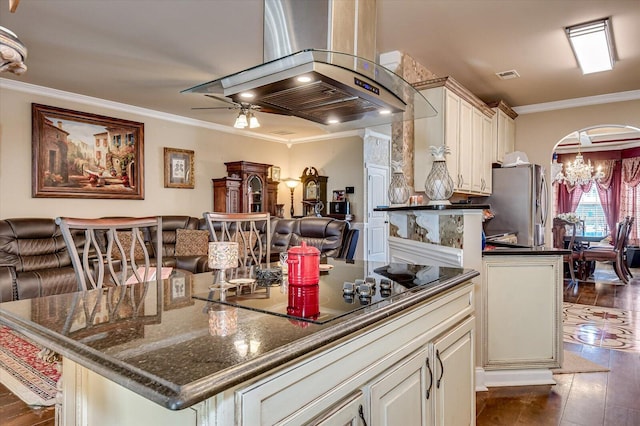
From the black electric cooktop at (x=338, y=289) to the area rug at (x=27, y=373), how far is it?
1.83 m

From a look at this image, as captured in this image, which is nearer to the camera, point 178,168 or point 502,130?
point 502,130

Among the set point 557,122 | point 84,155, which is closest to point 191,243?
point 84,155

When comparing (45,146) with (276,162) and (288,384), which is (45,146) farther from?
(288,384)

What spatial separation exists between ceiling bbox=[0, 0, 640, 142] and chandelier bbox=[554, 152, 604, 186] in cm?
382

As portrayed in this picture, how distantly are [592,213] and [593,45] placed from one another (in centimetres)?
751

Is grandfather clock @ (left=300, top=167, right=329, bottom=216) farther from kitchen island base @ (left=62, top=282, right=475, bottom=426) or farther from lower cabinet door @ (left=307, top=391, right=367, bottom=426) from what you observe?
lower cabinet door @ (left=307, top=391, right=367, bottom=426)

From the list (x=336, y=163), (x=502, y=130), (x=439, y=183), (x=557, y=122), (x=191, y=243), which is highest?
(x=557, y=122)

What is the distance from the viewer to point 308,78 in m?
1.58

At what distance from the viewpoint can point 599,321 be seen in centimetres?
415

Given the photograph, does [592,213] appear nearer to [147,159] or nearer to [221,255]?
[147,159]

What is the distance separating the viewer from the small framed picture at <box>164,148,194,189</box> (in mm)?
6199

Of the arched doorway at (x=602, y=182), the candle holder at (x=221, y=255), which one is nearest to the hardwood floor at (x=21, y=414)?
the candle holder at (x=221, y=255)

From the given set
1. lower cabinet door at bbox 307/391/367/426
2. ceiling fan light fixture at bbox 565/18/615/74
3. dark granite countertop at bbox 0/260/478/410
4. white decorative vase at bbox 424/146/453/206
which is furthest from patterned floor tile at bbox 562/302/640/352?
lower cabinet door at bbox 307/391/367/426

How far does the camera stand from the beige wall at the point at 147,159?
15.3 feet
